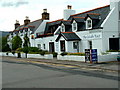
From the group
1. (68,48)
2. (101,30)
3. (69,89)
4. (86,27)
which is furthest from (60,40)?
(69,89)

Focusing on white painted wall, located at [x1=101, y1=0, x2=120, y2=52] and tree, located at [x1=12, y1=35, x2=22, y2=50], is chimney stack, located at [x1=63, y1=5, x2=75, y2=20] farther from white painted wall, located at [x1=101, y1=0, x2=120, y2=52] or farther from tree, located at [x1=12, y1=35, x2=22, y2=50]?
tree, located at [x1=12, y1=35, x2=22, y2=50]

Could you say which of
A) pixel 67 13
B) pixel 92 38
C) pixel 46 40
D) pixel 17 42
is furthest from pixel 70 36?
pixel 17 42

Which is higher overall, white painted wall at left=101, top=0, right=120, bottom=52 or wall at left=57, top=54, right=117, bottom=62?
white painted wall at left=101, top=0, right=120, bottom=52

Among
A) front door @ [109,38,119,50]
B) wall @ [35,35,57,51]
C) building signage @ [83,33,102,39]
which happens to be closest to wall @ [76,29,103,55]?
building signage @ [83,33,102,39]

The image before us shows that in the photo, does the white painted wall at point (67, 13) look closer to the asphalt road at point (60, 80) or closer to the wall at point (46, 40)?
the wall at point (46, 40)

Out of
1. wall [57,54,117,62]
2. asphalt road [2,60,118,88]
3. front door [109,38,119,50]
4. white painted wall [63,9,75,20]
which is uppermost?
white painted wall [63,9,75,20]

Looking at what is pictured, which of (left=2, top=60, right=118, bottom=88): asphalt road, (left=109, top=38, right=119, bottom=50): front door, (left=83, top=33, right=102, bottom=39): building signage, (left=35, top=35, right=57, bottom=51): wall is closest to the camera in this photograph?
(left=2, top=60, right=118, bottom=88): asphalt road

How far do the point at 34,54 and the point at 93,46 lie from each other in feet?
35.6

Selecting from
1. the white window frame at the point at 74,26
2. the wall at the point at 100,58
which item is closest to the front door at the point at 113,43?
the wall at the point at 100,58

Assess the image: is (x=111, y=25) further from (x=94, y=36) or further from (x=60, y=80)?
(x=60, y=80)

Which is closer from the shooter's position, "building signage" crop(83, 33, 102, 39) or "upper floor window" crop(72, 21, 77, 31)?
"building signage" crop(83, 33, 102, 39)

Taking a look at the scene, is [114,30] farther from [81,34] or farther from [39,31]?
[39,31]

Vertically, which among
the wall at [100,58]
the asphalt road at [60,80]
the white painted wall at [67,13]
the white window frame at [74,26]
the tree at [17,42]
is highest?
the white painted wall at [67,13]

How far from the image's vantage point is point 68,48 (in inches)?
1093
